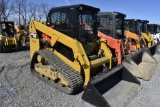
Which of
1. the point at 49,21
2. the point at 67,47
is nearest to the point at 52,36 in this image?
the point at 67,47

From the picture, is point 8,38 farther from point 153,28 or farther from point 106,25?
point 153,28

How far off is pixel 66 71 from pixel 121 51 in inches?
113

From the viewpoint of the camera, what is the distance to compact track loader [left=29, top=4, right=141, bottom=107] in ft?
14.9

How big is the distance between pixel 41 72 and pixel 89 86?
81.6 inches

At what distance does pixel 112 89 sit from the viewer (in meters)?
4.78

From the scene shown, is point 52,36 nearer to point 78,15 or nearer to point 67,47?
point 67,47

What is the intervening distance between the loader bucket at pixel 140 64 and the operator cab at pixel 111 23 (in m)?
1.41

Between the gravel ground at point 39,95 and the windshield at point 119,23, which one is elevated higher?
the windshield at point 119,23

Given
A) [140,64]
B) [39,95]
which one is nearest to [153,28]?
[140,64]

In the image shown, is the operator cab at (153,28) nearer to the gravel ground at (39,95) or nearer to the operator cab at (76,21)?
the gravel ground at (39,95)

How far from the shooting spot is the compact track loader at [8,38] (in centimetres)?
1165

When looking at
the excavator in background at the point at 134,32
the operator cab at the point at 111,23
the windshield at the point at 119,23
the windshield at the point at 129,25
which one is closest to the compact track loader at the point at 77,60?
the operator cab at the point at 111,23

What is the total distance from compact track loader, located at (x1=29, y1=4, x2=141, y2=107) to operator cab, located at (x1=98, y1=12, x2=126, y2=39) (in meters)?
2.02

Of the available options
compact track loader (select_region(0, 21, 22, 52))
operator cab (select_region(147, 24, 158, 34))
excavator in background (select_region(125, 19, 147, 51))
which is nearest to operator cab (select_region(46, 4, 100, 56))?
excavator in background (select_region(125, 19, 147, 51))
